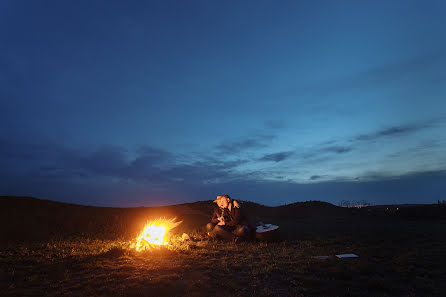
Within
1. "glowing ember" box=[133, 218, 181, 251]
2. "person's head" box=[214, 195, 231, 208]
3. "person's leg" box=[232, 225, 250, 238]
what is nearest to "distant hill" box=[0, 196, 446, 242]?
"person's leg" box=[232, 225, 250, 238]

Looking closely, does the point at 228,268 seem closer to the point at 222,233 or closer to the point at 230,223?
the point at 222,233

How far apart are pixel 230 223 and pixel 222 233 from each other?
1.82ft

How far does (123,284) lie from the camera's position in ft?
19.8

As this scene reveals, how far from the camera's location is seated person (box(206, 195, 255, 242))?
39.1 ft

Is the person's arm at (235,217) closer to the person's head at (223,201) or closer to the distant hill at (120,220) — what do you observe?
the person's head at (223,201)

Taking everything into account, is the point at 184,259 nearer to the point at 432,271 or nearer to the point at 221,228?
the point at 221,228

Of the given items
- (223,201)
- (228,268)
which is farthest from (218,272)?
(223,201)

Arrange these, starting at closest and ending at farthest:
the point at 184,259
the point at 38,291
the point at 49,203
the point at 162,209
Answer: the point at 38,291, the point at 184,259, the point at 49,203, the point at 162,209

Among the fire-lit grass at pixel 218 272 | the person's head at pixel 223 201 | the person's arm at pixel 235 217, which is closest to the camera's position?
the fire-lit grass at pixel 218 272

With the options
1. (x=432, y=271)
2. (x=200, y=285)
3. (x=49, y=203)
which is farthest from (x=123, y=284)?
(x=49, y=203)

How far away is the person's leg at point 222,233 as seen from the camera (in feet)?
39.3

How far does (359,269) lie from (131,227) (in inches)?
517

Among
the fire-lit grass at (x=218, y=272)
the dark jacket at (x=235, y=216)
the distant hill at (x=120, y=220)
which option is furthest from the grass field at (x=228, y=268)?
the dark jacket at (x=235, y=216)

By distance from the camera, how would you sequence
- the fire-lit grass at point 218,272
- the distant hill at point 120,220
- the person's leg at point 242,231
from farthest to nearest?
the distant hill at point 120,220, the person's leg at point 242,231, the fire-lit grass at point 218,272
